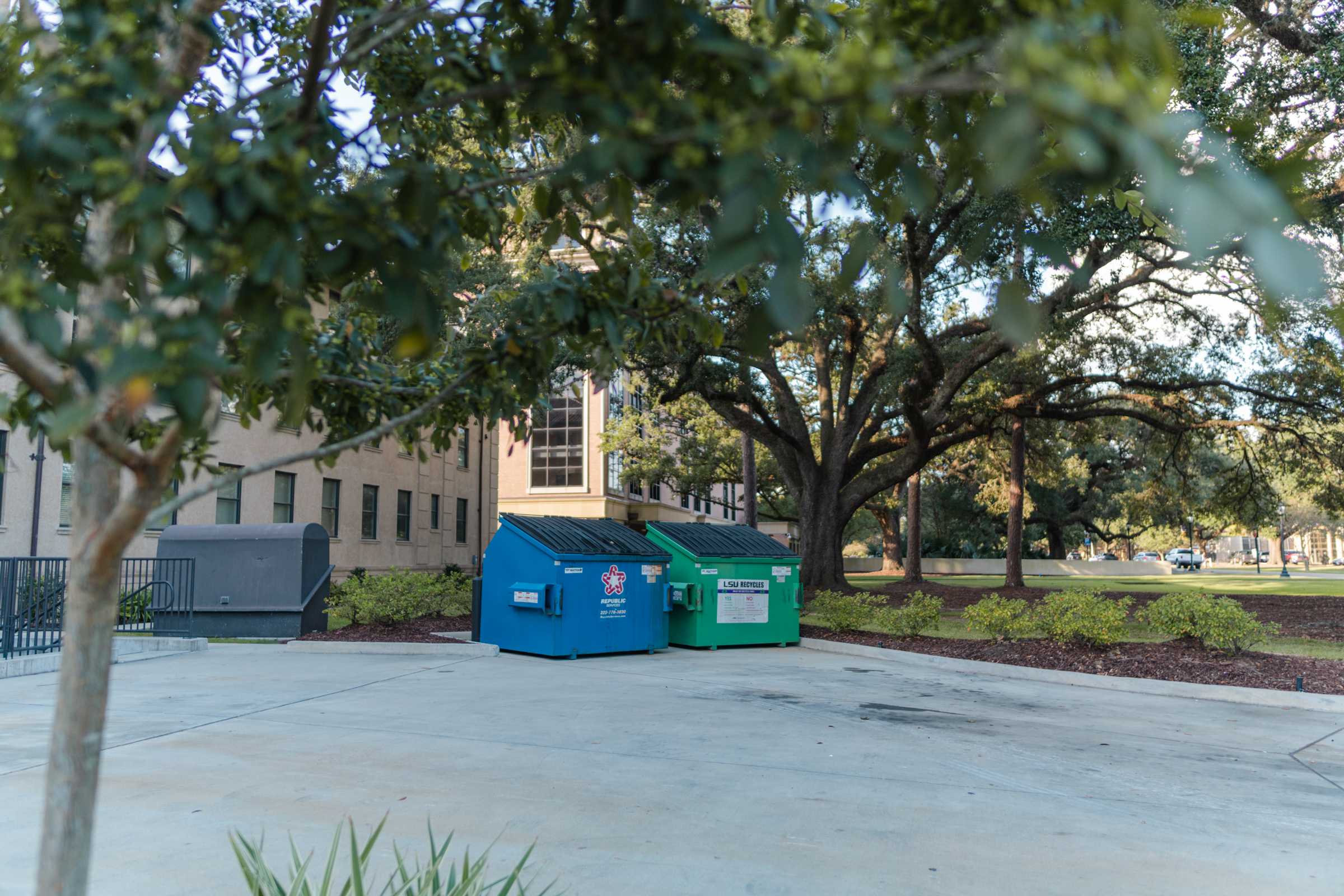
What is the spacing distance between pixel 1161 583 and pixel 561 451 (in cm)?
2677

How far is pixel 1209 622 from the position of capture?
12180 millimetres

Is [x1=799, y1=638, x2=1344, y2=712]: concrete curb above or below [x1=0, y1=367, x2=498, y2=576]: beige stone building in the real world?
below

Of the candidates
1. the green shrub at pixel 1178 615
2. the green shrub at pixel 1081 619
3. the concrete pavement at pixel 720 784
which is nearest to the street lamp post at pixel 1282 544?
the green shrub at pixel 1178 615

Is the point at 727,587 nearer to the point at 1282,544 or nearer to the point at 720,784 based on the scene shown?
the point at 720,784

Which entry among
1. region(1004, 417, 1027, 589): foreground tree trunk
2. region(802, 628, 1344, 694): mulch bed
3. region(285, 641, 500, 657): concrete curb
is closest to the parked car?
region(1004, 417, 1027, 589): foreground tree trunk

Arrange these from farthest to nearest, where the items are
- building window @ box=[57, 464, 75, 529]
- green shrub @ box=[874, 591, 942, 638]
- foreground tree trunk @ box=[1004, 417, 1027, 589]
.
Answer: foreground tree trunk @ box=[1004, 417, 1027, 589]
building window @ box=[57, 464, 75, 529]
green shrub @ box=[874, 591, 942, 638]

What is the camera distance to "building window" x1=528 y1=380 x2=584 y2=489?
39.9 m

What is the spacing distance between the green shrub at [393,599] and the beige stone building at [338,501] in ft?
7.86

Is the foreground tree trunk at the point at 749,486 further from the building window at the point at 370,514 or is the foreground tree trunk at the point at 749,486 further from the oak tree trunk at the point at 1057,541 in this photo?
the oak tree trunk at the point at 1057,541

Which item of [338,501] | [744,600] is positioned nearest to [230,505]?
[338,501]

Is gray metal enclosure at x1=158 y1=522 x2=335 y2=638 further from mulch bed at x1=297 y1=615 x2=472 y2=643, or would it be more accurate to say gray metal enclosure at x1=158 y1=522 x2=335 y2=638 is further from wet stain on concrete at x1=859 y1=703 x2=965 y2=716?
wet stain on concrete at x1=859 y1=703 x2=965 y2=716

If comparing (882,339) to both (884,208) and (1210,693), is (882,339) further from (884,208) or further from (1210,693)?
(884,208)

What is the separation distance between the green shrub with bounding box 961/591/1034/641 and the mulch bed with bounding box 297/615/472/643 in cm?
748

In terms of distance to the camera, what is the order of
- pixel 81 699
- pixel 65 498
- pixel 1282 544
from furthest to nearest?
pixel 1282 544 → pixel 65 498 → pixel 81 699
